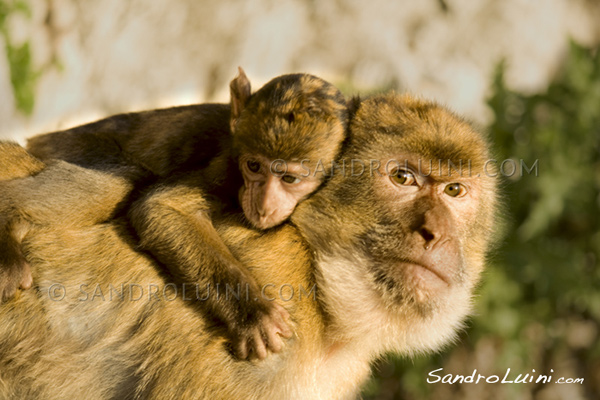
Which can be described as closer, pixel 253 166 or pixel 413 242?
pixel 413 242

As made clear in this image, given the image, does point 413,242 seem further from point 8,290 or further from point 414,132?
point 8,290

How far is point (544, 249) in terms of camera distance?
5.16 meters

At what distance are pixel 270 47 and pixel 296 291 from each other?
4.01 m

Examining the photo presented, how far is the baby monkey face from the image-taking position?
2.29 metres

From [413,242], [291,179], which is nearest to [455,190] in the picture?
[413,242]

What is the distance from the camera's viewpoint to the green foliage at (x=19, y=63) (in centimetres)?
509

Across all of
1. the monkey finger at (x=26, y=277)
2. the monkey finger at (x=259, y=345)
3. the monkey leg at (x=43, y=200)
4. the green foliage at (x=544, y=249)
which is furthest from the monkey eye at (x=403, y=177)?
the green foliage at (x=544, y=249)

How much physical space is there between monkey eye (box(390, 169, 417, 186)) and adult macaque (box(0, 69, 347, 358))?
0.22 meters

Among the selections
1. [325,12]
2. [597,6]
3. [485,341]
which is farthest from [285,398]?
[597,6]

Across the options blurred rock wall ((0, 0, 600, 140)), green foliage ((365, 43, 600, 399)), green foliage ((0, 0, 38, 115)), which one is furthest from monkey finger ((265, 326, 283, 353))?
green foliage ((0, 0, 38, 115))

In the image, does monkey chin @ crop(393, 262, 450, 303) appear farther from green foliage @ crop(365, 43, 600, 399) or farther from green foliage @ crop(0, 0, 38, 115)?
green foliage @ crop(0, 0, 38, 115)

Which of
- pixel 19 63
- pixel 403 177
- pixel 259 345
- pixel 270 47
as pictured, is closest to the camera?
pixel 259 345

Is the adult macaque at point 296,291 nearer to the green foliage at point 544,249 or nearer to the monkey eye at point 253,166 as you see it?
the monkey eye at point 253,166

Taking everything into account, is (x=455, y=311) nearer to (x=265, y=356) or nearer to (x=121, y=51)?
(x=265, y=356)
